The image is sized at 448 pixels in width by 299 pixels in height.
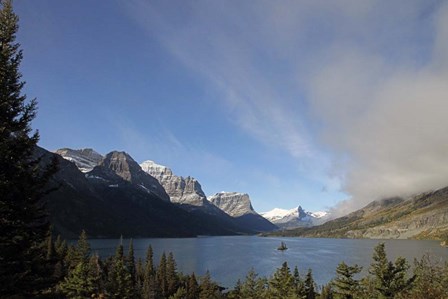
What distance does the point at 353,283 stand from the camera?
5853cm

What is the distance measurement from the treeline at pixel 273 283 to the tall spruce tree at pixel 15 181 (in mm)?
1926

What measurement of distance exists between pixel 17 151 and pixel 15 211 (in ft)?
9.26

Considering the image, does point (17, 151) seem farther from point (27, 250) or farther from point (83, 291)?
point (83, 291)

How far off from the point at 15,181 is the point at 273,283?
71.2m

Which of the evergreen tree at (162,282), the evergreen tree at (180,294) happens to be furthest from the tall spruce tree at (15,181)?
the evergreen tree at (162,282)

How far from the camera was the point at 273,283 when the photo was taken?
8006cm

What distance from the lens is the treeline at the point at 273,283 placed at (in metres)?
54.9

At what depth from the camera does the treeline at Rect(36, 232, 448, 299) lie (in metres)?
54.9

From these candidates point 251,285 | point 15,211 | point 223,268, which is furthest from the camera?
point 223,268

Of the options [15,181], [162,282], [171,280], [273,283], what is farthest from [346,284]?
[171,280]

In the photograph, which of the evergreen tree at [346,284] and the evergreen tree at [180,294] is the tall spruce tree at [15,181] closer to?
the evergreen tree at [346,284]

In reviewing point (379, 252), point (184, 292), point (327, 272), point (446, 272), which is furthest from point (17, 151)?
point (327, 272)

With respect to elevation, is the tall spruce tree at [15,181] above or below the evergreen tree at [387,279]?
above

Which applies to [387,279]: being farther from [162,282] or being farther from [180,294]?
[162,282]
